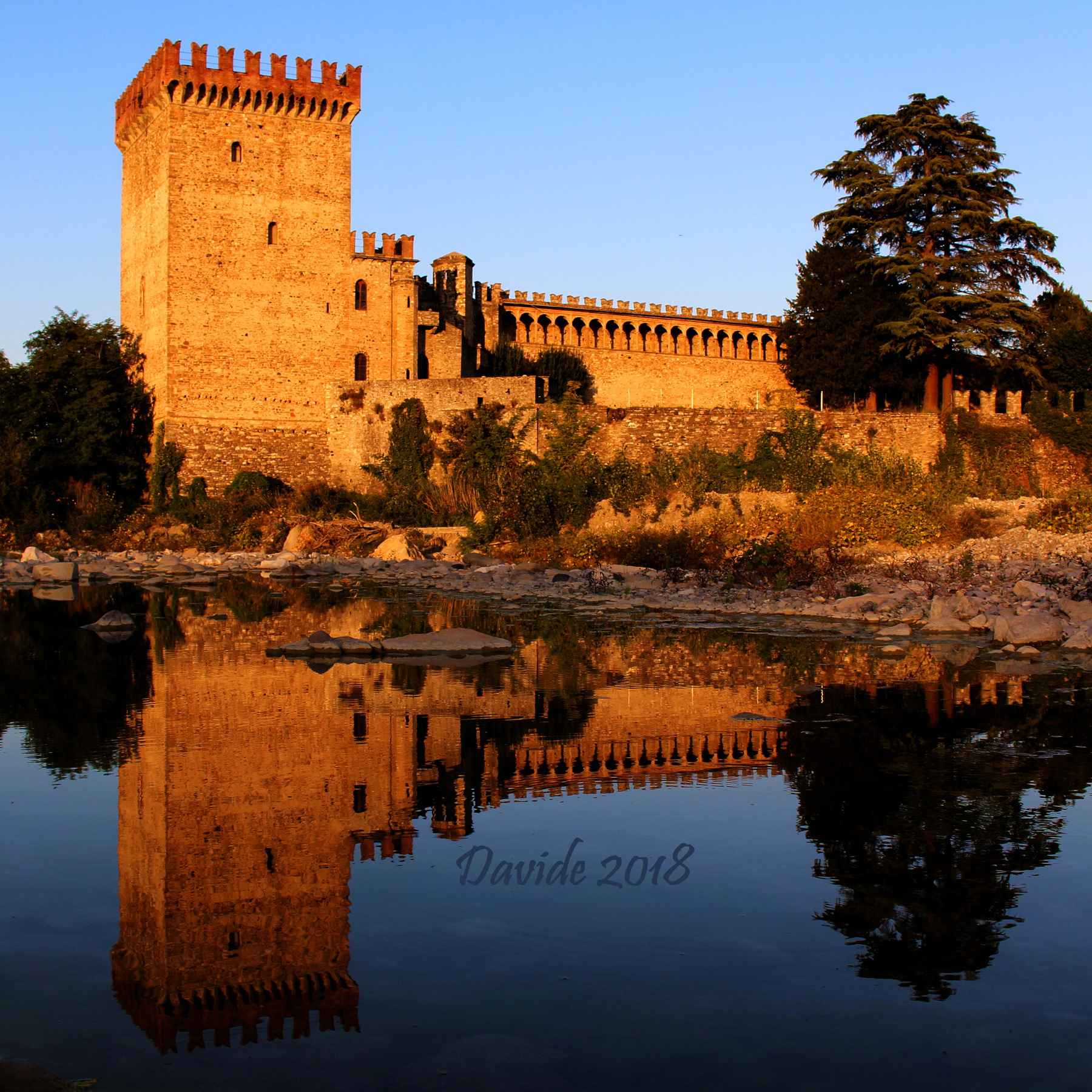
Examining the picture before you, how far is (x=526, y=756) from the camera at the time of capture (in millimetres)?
6973

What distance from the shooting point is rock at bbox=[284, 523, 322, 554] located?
82.2 feet

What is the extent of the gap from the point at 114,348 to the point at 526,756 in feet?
88.1

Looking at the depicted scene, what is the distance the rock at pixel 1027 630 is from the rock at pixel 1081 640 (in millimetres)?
280

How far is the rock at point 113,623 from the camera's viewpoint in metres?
13.5

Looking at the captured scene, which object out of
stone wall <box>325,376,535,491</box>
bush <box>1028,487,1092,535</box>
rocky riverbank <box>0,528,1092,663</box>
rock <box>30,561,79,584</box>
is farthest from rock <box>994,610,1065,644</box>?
stone wall <box>325,376,535,491</box>

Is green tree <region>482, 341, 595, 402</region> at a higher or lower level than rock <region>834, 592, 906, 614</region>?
higher

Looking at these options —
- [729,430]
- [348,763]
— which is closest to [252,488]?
[729,430]

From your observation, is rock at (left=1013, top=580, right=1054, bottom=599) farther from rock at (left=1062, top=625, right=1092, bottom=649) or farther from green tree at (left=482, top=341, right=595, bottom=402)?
green tree at (left=482, top=341, right=595, bottom=402)

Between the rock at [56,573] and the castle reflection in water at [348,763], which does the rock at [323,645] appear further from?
the rock at [56,573]

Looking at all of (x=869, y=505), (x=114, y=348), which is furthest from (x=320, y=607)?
(x=114, y=348)

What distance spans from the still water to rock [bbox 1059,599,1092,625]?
3.59 m

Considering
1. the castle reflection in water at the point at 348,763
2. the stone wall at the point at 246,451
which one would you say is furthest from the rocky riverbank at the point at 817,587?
the stone wall at the point at 246,451

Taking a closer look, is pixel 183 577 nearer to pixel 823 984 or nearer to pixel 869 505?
pixel 869 505

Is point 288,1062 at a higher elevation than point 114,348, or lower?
lower
